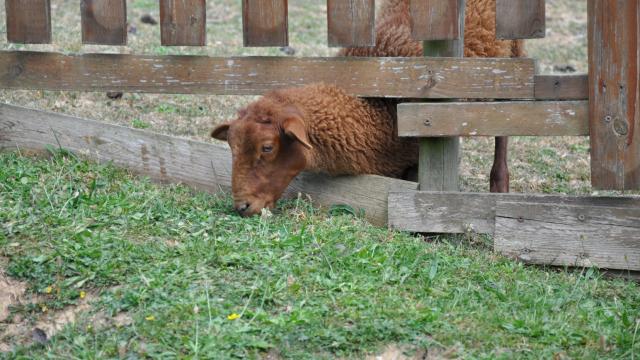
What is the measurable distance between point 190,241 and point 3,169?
1.72m

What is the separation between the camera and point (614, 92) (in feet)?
17.8

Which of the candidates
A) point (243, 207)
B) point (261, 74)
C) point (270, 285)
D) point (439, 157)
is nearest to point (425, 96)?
point (439, 157)

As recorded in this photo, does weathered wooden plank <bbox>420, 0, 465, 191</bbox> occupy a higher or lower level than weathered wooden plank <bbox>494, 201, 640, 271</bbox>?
higher

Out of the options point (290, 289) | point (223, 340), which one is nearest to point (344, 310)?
point (290, 289)

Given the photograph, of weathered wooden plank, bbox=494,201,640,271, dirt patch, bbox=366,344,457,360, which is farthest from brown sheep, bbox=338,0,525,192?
dirt patch, bbox=366,344,457,360

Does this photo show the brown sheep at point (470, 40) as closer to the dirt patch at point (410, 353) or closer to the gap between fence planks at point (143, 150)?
the gap between fence planks at point (143, 150)

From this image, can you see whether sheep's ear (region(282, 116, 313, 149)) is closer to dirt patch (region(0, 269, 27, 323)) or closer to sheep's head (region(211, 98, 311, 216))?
sheep's head (region(211, 98, 311, 216))

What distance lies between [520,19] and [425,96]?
80 cm

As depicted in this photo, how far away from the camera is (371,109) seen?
254 inches

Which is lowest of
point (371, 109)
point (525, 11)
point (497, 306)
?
point (497, 306)

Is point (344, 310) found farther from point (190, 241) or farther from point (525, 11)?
point (525, 11)

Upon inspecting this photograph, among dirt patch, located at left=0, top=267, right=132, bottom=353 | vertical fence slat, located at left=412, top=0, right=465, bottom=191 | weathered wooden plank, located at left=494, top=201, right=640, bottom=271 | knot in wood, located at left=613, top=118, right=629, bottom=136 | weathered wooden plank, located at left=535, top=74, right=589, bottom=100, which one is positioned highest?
weathered wooden plank, located at left=535, top=74, right=589, bottom=100

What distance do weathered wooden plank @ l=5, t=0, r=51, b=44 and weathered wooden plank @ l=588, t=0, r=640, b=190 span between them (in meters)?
3.75

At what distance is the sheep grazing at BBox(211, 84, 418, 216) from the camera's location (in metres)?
6.05
